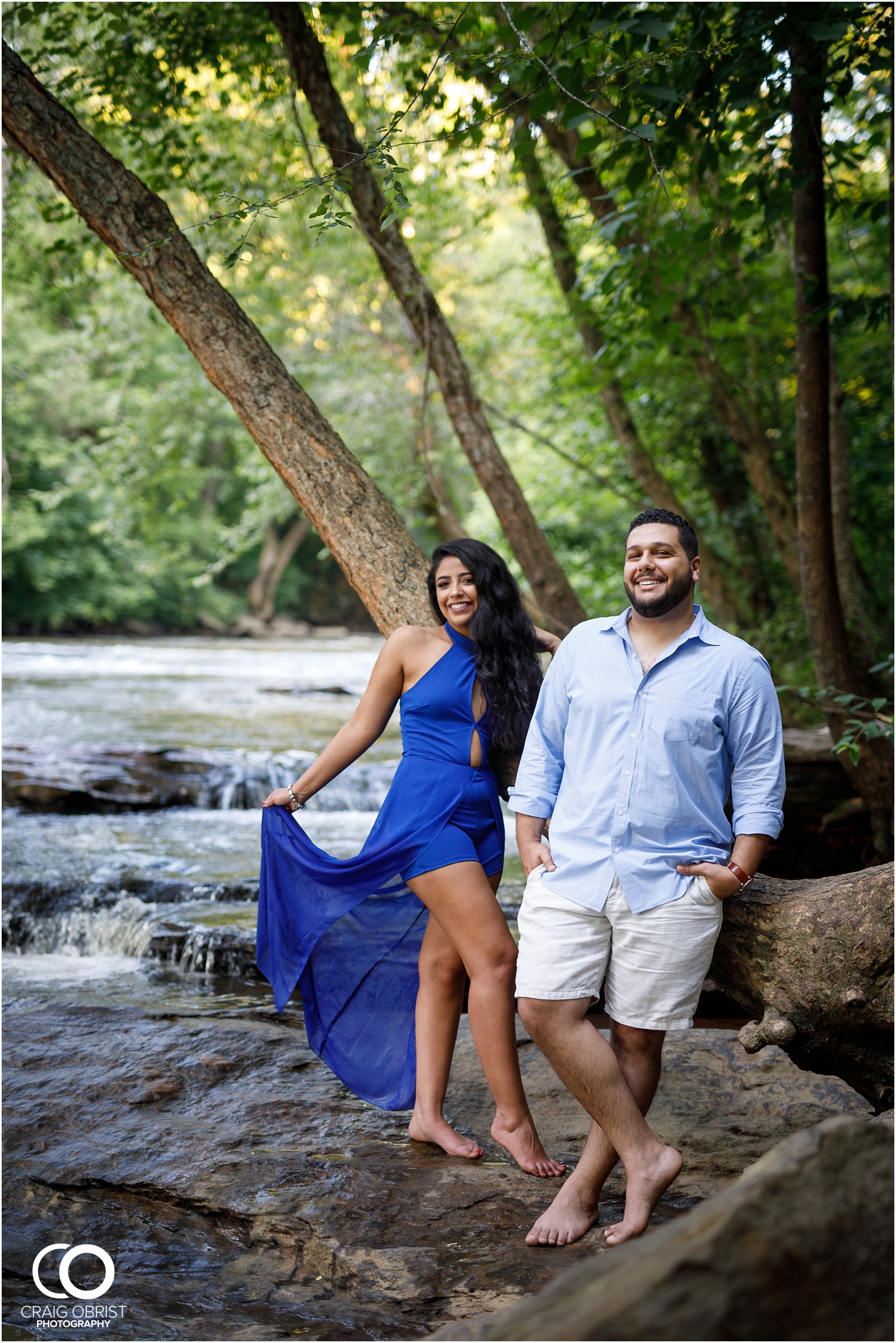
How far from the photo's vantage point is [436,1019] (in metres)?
3.26

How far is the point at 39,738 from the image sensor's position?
10.4 meters

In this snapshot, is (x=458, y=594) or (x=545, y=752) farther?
(x=458, y=594)

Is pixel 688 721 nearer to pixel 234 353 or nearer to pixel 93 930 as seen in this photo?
pixel 234 353

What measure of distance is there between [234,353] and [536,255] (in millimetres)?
6924

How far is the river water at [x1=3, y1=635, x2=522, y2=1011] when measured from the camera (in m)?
5.32

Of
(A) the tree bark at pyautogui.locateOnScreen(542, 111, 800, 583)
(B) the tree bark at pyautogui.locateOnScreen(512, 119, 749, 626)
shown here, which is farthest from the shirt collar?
(A) the tree bark at pyautogui.locateOnScreen(542, 111, 800, 583)

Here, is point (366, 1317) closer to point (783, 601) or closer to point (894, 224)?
point (894, 224)

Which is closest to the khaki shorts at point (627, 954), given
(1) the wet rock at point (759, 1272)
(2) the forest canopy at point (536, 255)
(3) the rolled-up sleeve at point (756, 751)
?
(3) the rolled-up sleeve at point (756, 751)

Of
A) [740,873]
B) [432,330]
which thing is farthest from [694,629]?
[432,330]

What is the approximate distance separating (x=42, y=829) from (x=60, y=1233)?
17.4 feet

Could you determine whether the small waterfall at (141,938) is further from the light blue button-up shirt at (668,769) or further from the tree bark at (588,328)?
the tree bark at (588,328)

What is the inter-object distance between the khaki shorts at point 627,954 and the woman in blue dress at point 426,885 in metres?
0.48

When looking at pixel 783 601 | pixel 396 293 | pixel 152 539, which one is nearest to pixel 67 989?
pixel 396 293

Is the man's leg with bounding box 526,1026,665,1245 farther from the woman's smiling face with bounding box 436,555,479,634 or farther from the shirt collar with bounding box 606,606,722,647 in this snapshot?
the woman's smiling face with bounding box 436,555,479,634
